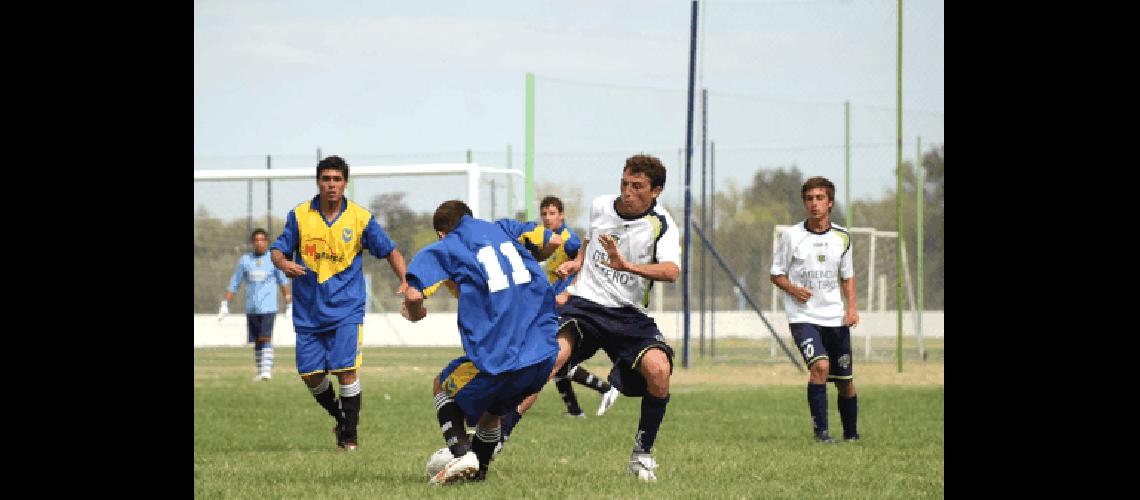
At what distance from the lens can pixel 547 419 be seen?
12789 millimetres

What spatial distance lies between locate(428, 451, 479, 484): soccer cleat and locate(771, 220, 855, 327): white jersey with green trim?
13.1 ft


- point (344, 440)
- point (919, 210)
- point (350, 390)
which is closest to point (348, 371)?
point (350, 390)

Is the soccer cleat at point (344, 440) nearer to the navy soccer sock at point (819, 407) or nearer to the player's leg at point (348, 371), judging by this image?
the player's leg at point (348, 371)

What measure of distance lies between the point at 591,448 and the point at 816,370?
1.94m

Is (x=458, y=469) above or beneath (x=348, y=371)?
beneath

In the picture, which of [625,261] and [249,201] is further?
[249,201]

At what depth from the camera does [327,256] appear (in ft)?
33.7

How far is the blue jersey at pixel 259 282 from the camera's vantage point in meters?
19.9

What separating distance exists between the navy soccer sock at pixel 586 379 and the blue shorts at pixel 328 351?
10.2 feet

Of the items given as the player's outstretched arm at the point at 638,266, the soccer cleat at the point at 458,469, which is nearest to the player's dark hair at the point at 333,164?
the player's outstretched arm at the point at 638,266

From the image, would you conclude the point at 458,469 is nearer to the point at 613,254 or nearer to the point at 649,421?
the point at 649,421
